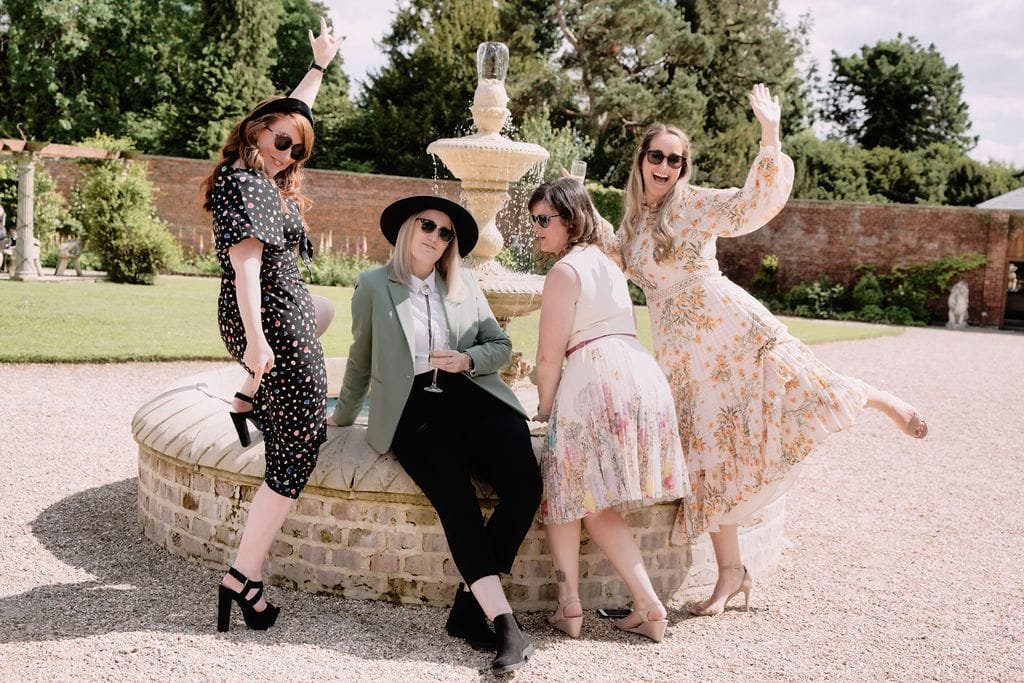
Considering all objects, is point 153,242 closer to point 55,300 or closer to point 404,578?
point 55,300

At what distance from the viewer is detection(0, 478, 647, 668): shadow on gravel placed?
133 inches

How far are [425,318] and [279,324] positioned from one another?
2.24 ft

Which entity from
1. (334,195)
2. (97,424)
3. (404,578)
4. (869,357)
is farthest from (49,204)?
(404,578)

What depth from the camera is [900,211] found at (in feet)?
75.0

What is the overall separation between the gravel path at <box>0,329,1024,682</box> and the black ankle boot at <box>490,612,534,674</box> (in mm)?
Result: 76

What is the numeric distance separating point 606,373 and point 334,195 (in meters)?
21.6

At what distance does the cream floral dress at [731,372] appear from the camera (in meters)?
3.69

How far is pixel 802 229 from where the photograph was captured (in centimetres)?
2380

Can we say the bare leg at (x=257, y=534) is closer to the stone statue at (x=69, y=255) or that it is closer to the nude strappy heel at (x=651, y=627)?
the nude strappy heel at (x=651, y=627)

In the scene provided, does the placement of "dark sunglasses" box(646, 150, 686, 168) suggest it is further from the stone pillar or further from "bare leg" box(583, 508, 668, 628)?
the stone pillar

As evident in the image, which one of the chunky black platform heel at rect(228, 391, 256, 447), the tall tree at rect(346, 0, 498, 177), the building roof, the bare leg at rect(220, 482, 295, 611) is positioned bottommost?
the bare leg at rect(220, 482, 295, 611)

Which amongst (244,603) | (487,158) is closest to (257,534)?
(244,603)

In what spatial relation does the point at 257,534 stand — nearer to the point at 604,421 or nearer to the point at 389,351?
the point at 389,351

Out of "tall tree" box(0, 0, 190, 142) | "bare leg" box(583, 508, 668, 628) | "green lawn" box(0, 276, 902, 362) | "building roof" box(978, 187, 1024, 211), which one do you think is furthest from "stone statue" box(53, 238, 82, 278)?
"building roof" box(978, 187, 1024, 211)
